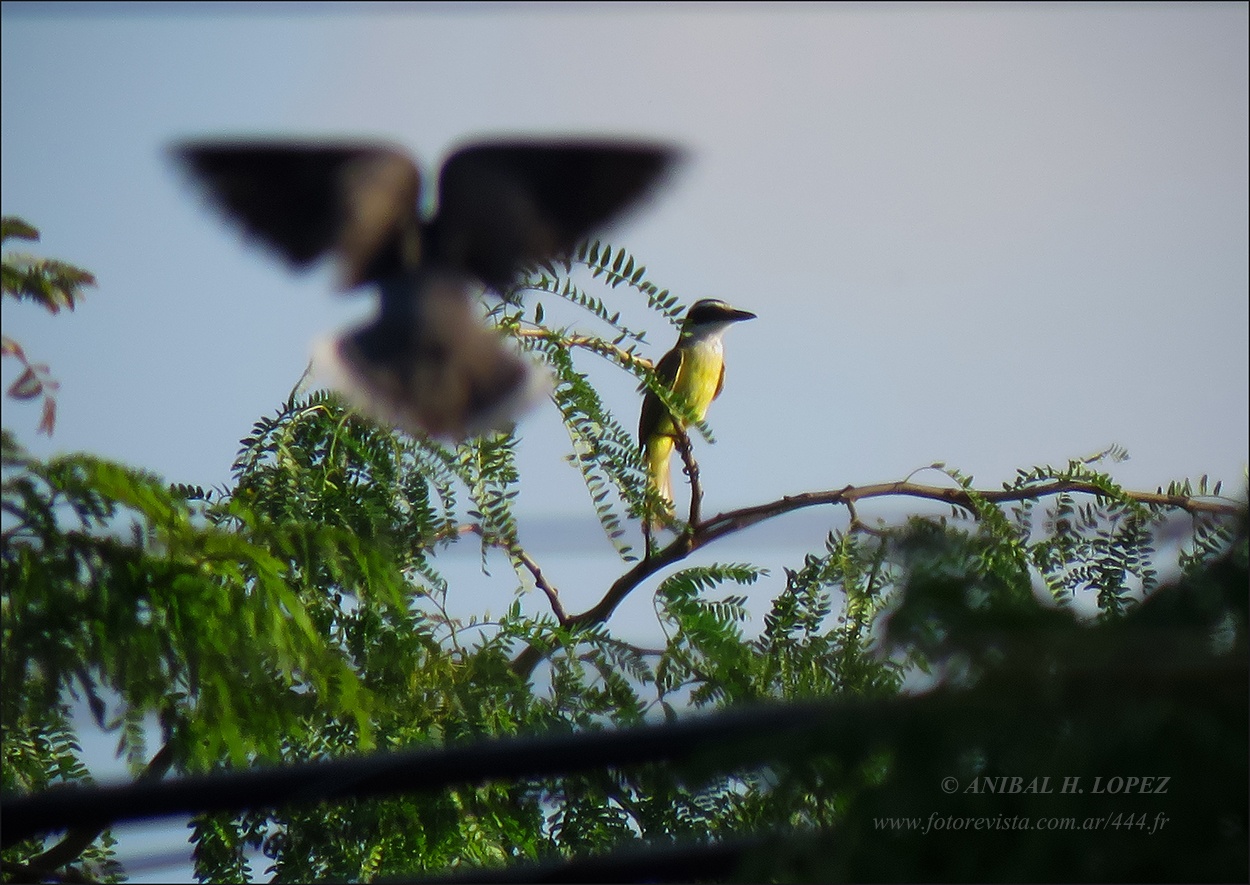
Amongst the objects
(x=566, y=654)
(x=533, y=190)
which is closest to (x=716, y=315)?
(x=533, y=190)

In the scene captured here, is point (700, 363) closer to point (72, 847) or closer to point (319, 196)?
point (319, 196)

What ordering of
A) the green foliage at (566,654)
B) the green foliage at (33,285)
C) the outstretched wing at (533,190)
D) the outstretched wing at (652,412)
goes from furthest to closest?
the outstretched wing at (652,412), the outstretched wing at (533,190), the green foliage at (33,285), the green foliage at (566,654)

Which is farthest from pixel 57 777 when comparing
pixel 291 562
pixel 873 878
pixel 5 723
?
pixel 873 878

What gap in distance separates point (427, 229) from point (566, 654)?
1337 mm

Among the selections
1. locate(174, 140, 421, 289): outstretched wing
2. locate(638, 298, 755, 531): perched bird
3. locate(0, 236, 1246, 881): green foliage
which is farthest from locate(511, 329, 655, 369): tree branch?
locate(638, 298, 755, 531): perched bird

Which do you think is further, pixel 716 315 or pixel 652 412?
pixel 716 315

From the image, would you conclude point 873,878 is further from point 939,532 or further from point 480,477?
point 480,477

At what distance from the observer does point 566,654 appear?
272cm

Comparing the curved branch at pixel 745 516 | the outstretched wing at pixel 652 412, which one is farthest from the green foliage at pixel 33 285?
the outstretched wing at pixel 652 412

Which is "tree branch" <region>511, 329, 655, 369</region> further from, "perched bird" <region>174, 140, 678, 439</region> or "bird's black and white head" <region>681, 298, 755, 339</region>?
"bird's black and white head" <region>681, 298, 755, 339</region>

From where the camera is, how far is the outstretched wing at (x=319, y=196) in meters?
3.33

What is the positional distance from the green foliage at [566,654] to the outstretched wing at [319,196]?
0.57 metres

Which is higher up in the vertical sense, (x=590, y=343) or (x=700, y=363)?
(x=700, y=363)

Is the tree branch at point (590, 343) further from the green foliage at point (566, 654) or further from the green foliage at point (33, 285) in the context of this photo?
the green foliage at point (33, 285)
